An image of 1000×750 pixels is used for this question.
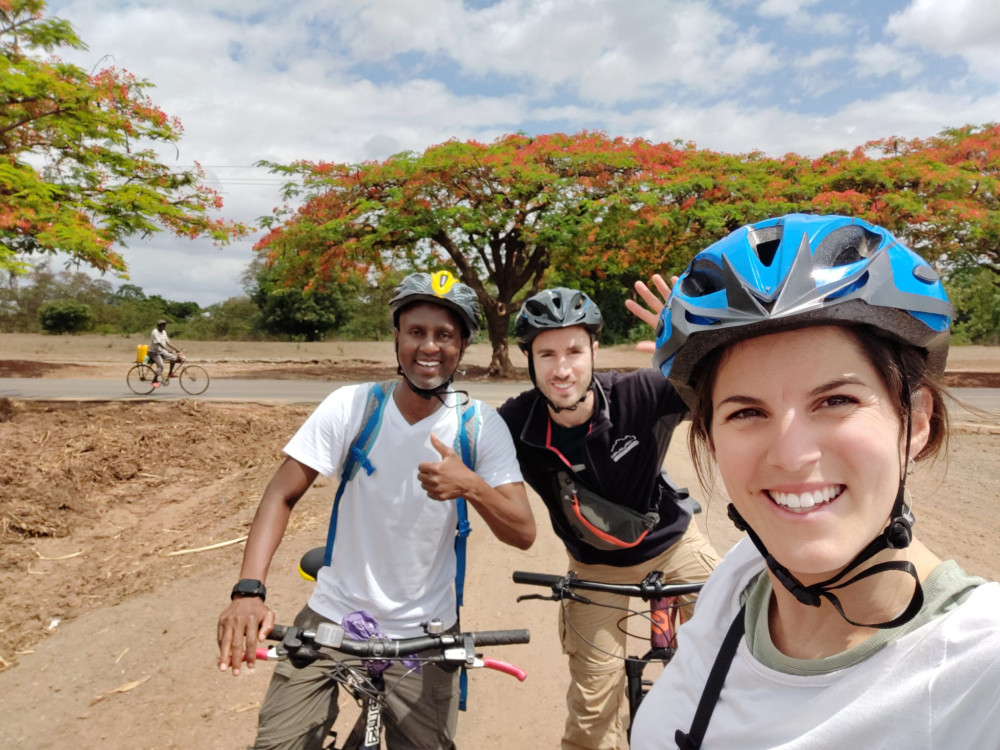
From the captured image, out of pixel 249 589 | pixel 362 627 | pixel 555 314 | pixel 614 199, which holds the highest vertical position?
pixel 614 199

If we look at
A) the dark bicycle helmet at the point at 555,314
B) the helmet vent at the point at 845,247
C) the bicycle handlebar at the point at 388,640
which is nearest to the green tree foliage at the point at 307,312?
the dark bicycle helmet at the point at 555,314

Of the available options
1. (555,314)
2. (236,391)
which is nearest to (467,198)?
(236,391)

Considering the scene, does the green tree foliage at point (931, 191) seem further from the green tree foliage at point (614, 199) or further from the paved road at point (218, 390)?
the paved road at point (218, 390)

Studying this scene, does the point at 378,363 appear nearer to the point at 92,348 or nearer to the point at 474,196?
the point at 474,196

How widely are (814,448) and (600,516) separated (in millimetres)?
1843

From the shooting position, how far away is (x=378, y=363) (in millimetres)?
26984

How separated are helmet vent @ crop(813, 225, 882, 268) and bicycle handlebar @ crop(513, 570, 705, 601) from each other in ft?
4.87

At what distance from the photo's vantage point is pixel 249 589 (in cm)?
218

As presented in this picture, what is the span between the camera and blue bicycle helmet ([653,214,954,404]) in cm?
125

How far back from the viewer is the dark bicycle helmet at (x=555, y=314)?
3.20m

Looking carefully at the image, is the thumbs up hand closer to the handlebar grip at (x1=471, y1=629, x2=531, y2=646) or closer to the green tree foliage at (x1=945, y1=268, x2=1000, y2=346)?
the handlebar grip at (x1=471, y1=629, x2=531, y2=646)

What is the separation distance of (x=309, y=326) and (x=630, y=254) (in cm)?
2371

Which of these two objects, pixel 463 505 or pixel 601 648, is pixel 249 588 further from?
pixel 601 648

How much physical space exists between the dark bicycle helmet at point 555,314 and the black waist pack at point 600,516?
691 mm
